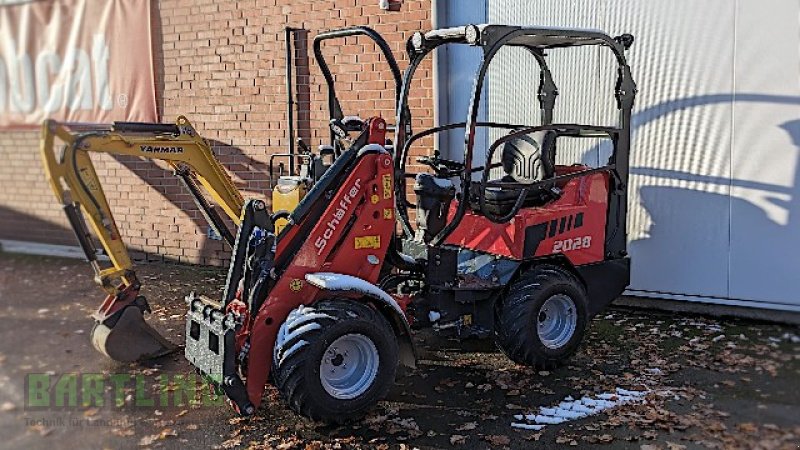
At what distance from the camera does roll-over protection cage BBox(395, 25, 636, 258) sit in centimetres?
520

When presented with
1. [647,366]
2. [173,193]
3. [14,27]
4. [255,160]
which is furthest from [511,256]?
[173,193]

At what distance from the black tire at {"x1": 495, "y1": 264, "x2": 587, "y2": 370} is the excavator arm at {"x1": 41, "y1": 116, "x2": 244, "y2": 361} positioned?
2634mm

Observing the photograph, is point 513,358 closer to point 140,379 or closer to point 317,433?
point 317,433

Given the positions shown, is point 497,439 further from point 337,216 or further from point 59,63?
point 59,63

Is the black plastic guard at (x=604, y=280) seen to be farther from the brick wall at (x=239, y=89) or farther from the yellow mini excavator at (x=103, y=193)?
the brick wall at (x=239, y=89)

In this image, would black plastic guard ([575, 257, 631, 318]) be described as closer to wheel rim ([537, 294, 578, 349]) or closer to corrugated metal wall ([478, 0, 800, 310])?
wheel rim ([537, 294, 578, 349])

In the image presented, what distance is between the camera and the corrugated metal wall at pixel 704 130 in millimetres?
6348

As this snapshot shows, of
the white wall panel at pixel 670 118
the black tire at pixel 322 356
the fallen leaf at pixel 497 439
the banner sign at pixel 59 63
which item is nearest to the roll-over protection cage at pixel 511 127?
the white wall panel at pixel 670 118

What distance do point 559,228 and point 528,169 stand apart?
21.4 inches

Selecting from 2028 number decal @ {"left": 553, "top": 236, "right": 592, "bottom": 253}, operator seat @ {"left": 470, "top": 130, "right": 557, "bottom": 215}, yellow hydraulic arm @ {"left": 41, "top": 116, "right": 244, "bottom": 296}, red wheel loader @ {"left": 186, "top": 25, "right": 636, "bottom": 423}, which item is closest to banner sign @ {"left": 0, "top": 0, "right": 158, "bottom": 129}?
yellow hydraulic arm @ {"left": 41, "top": 116, "right": 244, "bottom": 296}

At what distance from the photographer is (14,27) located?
3.29 metres

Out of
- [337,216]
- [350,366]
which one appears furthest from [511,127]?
[350,366]

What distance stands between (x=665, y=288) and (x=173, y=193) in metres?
5.85

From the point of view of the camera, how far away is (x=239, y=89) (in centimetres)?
906
